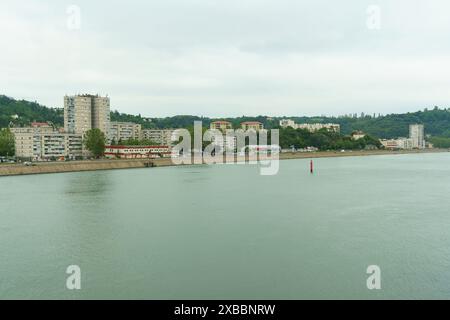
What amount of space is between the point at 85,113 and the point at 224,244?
30981 millimetres

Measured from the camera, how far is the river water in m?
5.59

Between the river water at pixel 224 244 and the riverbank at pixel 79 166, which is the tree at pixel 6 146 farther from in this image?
the river water at pixel 224 244

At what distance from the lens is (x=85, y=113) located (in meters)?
36.1

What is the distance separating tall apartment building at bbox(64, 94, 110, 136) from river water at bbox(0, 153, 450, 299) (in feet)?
72.9

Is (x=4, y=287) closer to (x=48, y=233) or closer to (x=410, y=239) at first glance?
(x=48, y=233)

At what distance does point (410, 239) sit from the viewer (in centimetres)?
801

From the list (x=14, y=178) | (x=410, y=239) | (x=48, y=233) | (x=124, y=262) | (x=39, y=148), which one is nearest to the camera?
(x=124, y=262)

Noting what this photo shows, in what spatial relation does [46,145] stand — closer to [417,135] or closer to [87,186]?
[87,186]

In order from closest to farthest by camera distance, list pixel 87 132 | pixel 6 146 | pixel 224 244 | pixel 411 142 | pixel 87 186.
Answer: pixel 224 244 → pixel 87 186 → pixel 6 146 → pixel 87 132 → pixel 411 142

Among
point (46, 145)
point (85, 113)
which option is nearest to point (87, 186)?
point (46, 145)

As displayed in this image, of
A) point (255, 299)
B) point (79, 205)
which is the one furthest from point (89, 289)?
point (79, 205)

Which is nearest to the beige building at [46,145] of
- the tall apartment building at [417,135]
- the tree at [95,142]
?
the tree at [95,142]

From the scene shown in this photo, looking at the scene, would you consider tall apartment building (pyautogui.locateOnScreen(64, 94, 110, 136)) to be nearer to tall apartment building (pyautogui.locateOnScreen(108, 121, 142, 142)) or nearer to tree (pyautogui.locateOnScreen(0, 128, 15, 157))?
tall apartment building (pyautogui.locateOnScreen(108, 121, 142, 142))

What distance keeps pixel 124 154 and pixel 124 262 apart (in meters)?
24.9
